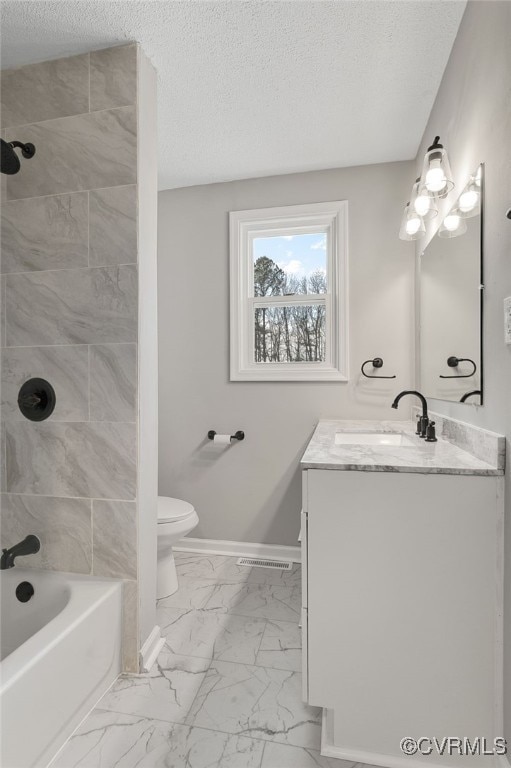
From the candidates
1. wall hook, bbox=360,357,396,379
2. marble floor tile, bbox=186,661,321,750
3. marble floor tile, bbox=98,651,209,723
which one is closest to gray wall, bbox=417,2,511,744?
marble floor tile, bbox=186,661,321,750

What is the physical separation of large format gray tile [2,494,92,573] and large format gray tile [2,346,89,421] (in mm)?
355

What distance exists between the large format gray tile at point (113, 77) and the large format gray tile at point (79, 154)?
0.04 m

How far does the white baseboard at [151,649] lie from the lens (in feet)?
5.23

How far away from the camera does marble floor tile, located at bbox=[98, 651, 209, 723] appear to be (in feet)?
4.54

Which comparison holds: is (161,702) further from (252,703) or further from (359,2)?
(359,2)

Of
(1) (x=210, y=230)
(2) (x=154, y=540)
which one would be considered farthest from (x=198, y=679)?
(1) (x=210, y=230)

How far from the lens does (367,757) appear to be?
1225mm

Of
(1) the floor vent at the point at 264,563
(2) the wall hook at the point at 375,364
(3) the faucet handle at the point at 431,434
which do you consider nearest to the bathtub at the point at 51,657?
(1) the floor vent at the point at 264,563

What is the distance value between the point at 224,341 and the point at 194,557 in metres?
1.44

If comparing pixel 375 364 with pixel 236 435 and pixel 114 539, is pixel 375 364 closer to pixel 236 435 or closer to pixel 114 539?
pixel 236 435

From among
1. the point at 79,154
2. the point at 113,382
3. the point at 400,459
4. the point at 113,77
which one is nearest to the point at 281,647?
the point at 400,459

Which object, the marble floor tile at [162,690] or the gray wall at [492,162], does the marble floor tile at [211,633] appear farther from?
the gray wall at [492,162]

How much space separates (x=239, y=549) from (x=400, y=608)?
5.30 ft

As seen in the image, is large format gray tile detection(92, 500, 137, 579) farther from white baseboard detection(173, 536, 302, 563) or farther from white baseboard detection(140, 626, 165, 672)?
white baseboard detection(173, 536, 302, 563)
